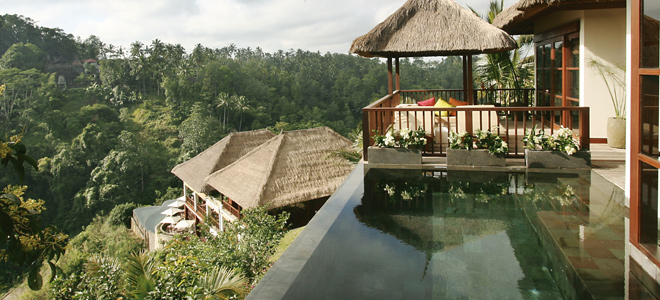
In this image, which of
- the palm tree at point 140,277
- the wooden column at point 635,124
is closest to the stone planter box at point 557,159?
the wooden column at point 635,124

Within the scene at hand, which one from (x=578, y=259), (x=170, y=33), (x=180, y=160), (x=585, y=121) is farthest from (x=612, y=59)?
(x=170, y=33)

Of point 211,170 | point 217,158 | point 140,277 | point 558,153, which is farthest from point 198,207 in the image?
point 558,153

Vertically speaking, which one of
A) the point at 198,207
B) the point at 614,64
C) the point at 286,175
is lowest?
the point at 198,207

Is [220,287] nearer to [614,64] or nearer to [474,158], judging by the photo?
[474,158]

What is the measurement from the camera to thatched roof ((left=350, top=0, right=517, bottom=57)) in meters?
7.80

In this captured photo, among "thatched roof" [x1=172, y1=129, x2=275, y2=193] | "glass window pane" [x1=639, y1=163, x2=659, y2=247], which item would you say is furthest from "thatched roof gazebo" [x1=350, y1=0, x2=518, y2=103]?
"thatched roof" [x1=172, y1=129, x2=275, y2=193]

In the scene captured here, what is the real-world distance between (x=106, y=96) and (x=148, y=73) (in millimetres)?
5667

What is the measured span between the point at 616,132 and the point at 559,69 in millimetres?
2017

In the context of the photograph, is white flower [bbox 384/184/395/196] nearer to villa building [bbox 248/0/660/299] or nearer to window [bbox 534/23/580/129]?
villa building [bbox 248/0/660/299]

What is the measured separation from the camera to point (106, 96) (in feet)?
179

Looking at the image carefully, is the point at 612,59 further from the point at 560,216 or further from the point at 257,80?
the point at 257,80

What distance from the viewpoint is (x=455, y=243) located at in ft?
10.4

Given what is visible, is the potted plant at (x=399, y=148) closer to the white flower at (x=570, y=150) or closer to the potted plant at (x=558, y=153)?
the potted plant at (x=558, y=153)

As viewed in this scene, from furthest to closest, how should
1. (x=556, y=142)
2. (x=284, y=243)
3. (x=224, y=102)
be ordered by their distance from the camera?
(x=224, y=102)
(x=284, y=243)
(x=556, y=142)
